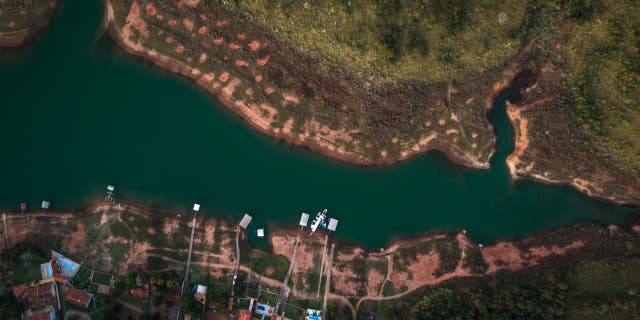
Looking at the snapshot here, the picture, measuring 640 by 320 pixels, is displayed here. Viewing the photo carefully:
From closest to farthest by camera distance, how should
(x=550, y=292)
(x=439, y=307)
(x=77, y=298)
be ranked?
(x=550, y=292) → (x=77, y=298) → (x=439, y=307)

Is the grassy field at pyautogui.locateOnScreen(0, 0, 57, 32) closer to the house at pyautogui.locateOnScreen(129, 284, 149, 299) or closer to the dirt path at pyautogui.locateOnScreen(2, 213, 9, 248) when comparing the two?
the dirt path at pyautogui.locateOnScreen(2, 213, 9, 248)

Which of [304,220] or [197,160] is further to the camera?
[197,160]

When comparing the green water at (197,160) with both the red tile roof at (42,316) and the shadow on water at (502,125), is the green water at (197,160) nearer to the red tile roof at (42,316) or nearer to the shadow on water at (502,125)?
the shadow on water at (502,125)

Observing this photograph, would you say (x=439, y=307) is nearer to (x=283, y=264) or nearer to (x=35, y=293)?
(x=283, y=264)

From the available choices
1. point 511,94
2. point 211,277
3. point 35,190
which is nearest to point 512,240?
point 511,94

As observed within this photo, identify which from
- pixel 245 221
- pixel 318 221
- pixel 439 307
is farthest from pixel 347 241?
pixel 439 307

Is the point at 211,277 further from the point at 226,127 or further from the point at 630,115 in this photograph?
the point at 630,115

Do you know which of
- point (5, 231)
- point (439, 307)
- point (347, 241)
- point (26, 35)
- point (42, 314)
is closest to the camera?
point (42, 314)
